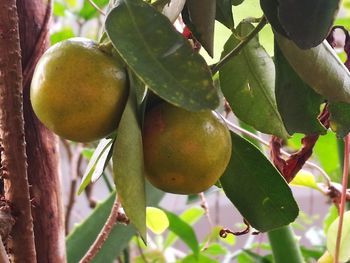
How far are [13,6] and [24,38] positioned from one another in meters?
0.22

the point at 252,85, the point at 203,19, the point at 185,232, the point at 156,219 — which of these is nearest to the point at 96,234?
the point at 156,219

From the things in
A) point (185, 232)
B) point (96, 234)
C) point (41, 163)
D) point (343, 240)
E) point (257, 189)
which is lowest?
point (185, 232)

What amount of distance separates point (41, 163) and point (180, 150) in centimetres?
30

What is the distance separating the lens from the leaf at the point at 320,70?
0.37 meters

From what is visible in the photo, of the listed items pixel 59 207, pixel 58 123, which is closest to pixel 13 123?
pixel 58 123

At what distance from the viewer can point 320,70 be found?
384 millimetres

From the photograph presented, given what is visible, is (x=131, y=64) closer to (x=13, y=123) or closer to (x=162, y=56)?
(x=162, y=56)

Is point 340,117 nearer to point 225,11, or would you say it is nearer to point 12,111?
point 225,11

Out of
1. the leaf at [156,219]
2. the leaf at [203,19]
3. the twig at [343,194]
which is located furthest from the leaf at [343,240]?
the leaf at [203,19]

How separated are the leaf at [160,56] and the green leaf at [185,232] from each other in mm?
766

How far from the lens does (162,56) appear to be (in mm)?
346

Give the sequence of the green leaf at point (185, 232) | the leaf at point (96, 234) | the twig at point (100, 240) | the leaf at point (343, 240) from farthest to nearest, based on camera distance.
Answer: the green leaf at point (185, 232)
the leaf at point (96, 234)
the leaf at point (343, 240)
the twig at point (100, 240)

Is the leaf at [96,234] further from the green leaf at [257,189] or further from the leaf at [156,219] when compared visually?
the green leaf at [257,189]

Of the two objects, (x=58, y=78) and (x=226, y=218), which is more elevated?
(x=58, y=78)
